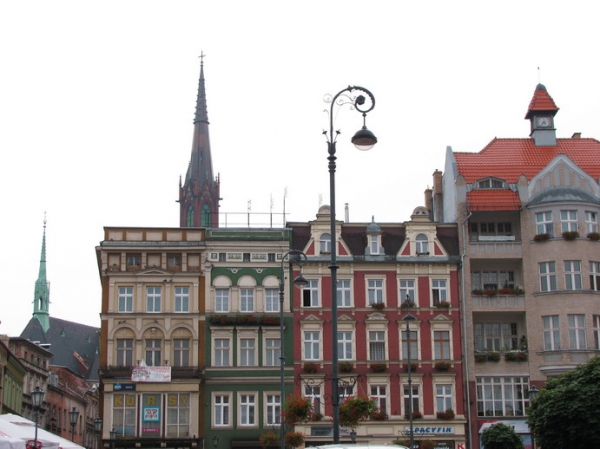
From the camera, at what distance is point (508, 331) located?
62.0 meters

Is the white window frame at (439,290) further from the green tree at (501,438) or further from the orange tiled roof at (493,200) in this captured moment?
the green tree at (501,438)

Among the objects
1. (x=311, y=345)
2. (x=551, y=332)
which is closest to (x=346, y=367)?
(x=311, y=345)

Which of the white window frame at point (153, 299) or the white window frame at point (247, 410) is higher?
the white window frame at point (153, 299)

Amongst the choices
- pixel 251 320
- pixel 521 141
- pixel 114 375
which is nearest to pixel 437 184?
pixel 521 141

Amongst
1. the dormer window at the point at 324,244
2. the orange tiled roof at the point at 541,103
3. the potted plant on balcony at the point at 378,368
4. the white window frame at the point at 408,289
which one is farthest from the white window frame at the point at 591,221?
the dormer window at the point at 324,244

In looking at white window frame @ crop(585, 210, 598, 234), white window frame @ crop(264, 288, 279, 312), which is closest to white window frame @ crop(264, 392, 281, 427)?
white window frame @ crop(264, 288, 279, 312)

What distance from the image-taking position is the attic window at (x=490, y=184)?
62.6m

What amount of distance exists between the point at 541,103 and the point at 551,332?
15844 millimetres

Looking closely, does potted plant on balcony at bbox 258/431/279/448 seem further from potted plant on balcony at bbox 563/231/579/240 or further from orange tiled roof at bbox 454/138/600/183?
potted plant on balcony at bbox 563/231/579/240

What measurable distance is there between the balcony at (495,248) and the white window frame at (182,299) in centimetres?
1686

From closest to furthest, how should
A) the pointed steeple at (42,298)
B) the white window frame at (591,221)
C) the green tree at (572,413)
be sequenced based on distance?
the green tree at (572,413)
the white window frame at (591,221)
the pointed steeple at (42,298)

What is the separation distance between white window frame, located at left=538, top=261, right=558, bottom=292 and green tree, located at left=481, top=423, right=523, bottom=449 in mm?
12924

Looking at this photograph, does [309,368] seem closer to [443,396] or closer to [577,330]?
[443,396]

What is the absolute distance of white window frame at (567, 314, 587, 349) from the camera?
194 ft
